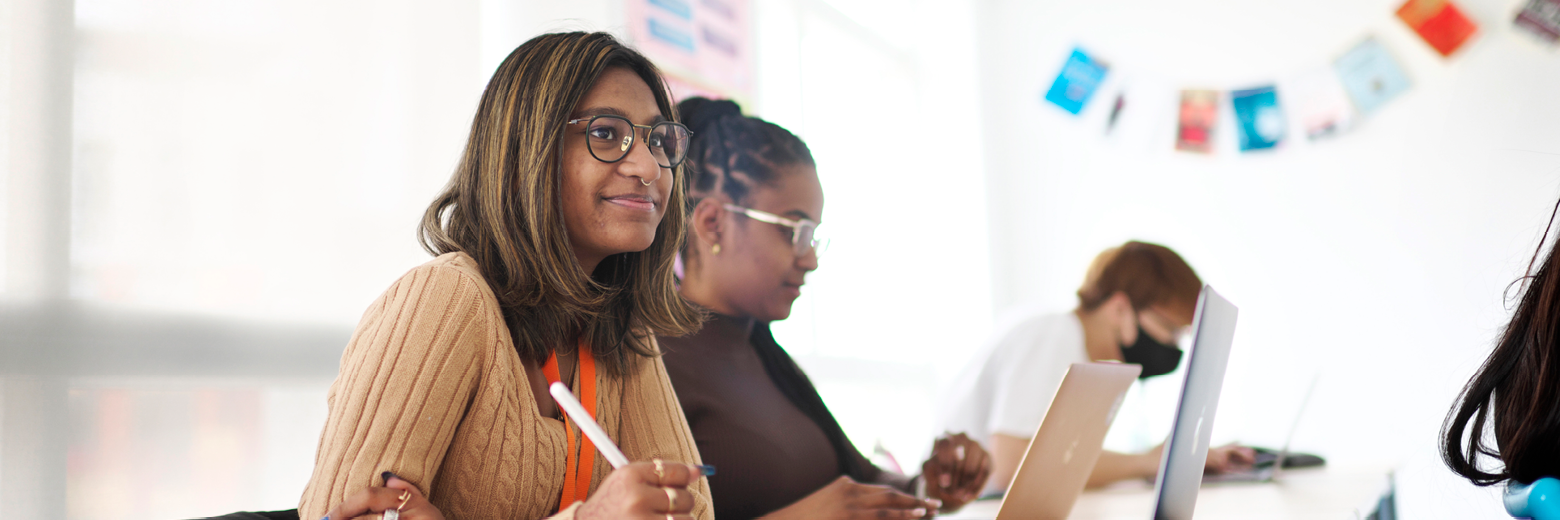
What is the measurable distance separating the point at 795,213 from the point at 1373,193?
2390 millimetres

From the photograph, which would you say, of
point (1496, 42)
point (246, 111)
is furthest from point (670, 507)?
point (1496, 42)

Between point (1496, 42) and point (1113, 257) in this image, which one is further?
point (1496, 42)

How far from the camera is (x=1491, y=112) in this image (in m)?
2.91

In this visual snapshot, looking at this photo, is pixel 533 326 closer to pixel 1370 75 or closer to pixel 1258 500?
pixel 1258 500

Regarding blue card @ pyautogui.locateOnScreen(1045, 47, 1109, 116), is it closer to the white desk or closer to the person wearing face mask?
the person wearing face mask

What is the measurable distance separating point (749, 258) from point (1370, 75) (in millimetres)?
2539

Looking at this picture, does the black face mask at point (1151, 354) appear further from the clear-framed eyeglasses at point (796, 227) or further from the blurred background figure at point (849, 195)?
the clear-framed eyeglasses at point (796, 227)

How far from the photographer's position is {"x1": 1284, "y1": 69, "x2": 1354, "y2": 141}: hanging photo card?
3.17 metres

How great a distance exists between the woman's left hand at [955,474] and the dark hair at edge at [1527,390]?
787mm

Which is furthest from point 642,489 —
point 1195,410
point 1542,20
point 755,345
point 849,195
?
point 1542,20

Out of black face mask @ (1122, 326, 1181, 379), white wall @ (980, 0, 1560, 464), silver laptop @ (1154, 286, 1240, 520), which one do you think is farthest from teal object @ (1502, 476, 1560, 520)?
white wall @ (980, 0, 1560, 464)

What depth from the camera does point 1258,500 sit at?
1.62m

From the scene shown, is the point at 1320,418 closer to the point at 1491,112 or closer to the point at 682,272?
the point at 1491,112

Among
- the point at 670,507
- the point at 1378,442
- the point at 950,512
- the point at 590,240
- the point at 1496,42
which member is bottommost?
the point at 1378,442
